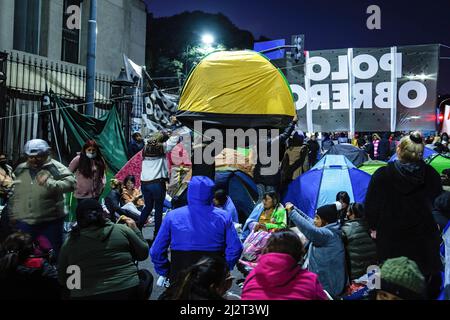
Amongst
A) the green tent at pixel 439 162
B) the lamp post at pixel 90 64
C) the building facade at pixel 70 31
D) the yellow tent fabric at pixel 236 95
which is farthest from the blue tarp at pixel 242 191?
the building facade at pixel 70 31

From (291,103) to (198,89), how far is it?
5.22 feet

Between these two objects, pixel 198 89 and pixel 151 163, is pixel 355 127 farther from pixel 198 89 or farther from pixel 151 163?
pixel 151 163

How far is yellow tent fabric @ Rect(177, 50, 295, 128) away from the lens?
26.1 feet

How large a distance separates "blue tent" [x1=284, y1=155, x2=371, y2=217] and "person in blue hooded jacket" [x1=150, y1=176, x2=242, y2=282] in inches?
163

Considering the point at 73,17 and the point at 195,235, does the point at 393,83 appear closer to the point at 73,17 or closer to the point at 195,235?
the point at 195,235

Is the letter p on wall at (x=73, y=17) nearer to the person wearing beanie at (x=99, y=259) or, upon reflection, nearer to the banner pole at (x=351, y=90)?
the banner pole at (x=351, y=90)

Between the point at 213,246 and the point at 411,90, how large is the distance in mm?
7452

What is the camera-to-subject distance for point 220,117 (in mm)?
7953

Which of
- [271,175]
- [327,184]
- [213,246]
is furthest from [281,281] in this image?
[327,184]

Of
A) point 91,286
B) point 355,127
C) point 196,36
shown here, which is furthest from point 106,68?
point 196,36

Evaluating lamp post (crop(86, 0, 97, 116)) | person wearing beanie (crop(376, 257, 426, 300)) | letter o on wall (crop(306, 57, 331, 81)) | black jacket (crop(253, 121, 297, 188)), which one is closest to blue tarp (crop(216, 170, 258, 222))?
black jacket (crop(253, 121, 297, 188))

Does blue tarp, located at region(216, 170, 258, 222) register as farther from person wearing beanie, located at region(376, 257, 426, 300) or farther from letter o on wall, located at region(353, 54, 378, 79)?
person wearing beanie, located at region(376, 257, 426, 300)

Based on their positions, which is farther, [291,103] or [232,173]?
[232,173]

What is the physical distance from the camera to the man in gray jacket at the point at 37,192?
5.23 metres
